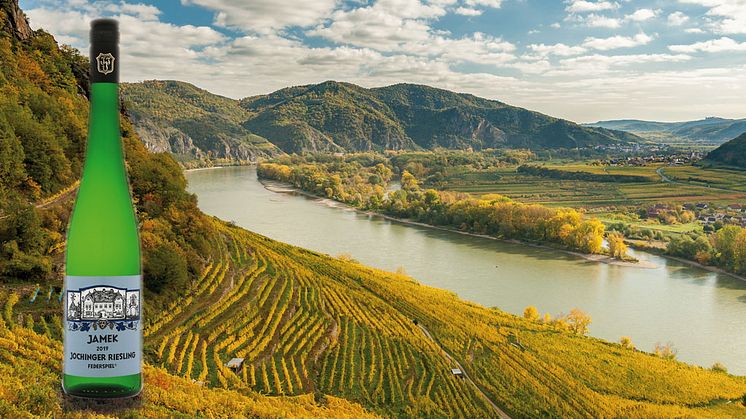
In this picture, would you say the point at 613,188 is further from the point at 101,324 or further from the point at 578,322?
the point at 101,324

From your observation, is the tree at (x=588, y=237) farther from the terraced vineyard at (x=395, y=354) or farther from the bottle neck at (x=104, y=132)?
the bottle neck at (x=104, y=132)

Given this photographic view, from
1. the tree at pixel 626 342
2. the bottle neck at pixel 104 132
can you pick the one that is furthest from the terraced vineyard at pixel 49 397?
the tree at pixel 626 342

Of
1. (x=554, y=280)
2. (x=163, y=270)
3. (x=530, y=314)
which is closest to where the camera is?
(x=163, y=270)

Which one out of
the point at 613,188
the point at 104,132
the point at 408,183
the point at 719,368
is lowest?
the point at 719,368

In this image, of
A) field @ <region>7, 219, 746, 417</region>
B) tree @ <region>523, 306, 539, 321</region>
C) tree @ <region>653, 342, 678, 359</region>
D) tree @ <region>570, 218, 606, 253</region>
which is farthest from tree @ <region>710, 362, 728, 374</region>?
tree @ <region>570, 218, 606, 253</region>

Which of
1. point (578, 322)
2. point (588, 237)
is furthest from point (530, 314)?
point (588, 237)

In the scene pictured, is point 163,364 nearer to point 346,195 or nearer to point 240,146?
point 346,195
